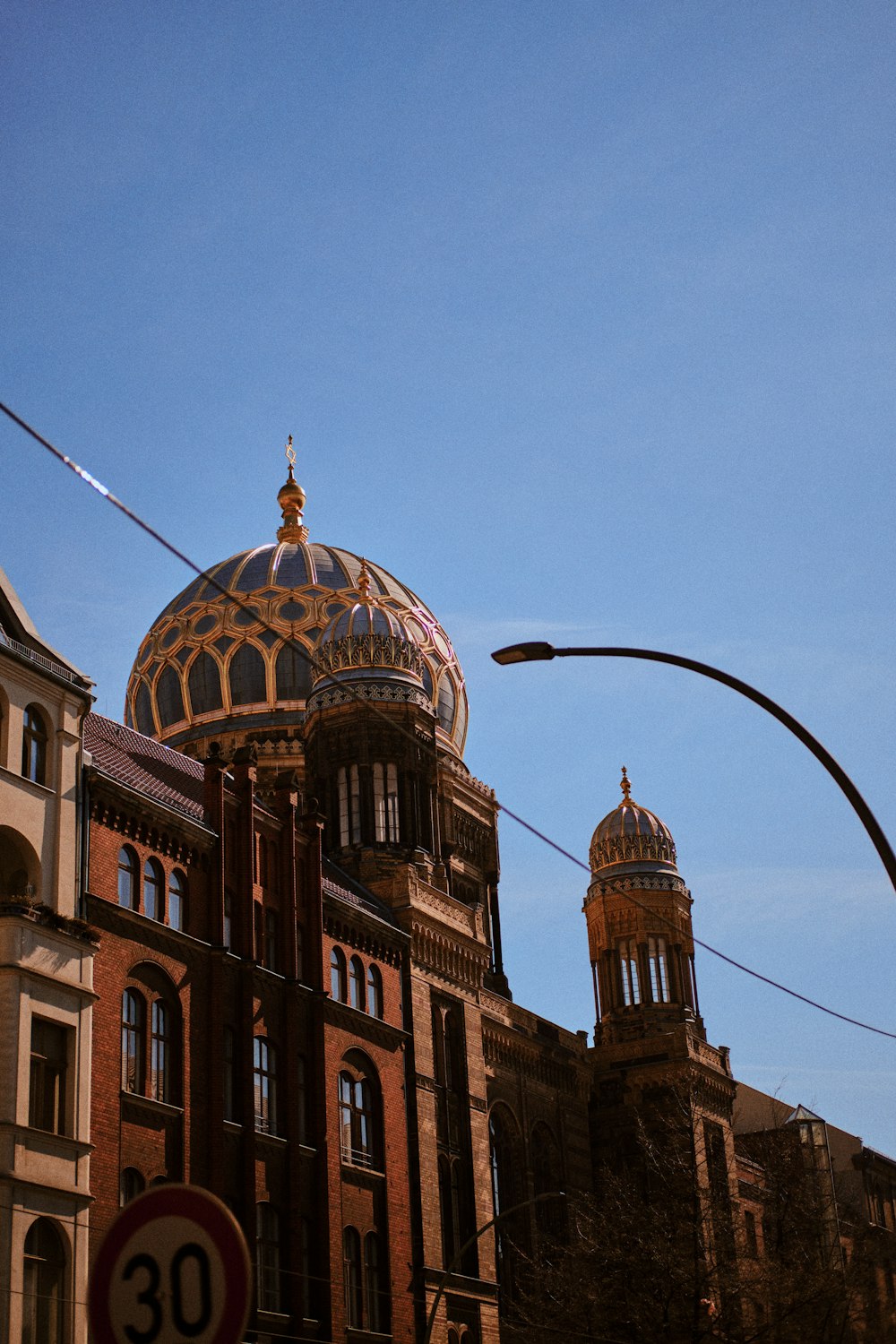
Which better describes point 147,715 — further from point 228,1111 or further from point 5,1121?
point 5,1121

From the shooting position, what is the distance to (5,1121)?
28922mm

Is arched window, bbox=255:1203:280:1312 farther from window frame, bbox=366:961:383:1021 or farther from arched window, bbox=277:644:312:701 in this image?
arched window, bbox=277:644:312:701

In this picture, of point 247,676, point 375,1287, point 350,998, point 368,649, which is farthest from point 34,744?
point 247,676

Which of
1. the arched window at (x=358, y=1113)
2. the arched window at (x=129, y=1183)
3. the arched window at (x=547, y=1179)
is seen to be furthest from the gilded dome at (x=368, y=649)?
the arched window at (x=129, y=1183)

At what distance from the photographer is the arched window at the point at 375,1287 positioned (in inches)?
1565

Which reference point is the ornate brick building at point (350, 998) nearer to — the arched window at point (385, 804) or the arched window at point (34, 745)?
the arched window at point (385, 804)

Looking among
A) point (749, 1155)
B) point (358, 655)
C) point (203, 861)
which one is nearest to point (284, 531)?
point (358, 655)

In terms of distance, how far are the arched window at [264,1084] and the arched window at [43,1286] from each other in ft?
25.0

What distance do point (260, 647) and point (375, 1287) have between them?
2802 centimetres

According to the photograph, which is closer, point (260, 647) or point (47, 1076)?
point (47, 1076)

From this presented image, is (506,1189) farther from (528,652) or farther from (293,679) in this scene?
(528,652)

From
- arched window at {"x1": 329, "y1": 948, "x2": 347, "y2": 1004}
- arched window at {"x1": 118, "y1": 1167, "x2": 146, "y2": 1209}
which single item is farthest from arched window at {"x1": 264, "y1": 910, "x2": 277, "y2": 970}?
arched window at {"x1": 118, "y1": 1167, "x2": 146, "y2": 1209}

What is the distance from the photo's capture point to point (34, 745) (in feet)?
109

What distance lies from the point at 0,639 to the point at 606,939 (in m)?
34.0
